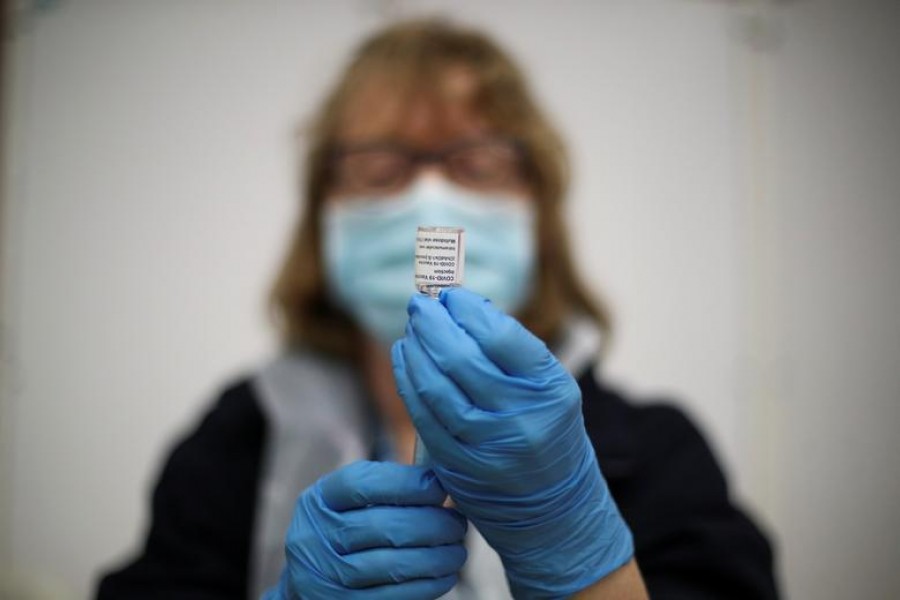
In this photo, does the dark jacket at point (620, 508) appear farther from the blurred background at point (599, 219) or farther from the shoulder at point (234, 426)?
the blurred background at point (599, 219)

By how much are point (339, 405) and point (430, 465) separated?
0.47 m

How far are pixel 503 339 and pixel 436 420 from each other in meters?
0.10

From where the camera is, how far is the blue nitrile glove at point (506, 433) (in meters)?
0.46

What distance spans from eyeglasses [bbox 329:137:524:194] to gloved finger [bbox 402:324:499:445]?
1.60ft

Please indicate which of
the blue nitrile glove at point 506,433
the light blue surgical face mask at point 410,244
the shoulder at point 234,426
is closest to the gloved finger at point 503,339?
the blue nitrile glove at point 506,433

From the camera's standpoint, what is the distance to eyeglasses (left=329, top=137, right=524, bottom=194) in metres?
0.91

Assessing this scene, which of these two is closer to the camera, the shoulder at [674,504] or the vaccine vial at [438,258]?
the vaccine vial at [438,258]

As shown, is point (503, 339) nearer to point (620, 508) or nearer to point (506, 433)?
point (506, 433)

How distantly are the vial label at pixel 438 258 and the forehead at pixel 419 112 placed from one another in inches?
19.1

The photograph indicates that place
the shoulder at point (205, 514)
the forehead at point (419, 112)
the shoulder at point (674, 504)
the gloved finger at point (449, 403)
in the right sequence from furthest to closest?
the forehead at point (419, 112)
the shoulder at point (205, 514)
the shoulder at point (674, 504)
the gloved finger at point (449, 403)

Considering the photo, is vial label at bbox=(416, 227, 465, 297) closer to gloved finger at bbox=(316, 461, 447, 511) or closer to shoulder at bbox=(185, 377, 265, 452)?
gloved finger at bbox=(316, 461, 447, 511)

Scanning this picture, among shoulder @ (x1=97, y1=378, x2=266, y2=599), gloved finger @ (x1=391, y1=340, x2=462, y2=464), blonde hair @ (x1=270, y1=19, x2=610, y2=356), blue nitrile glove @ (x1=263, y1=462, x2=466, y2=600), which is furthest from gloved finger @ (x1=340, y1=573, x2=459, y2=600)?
blonde hair @ (x1=270, y1=19, x2=610, y2=356)

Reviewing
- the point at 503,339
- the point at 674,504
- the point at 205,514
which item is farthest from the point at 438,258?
the point at 205,514

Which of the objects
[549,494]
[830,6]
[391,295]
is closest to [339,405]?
[391,295]
